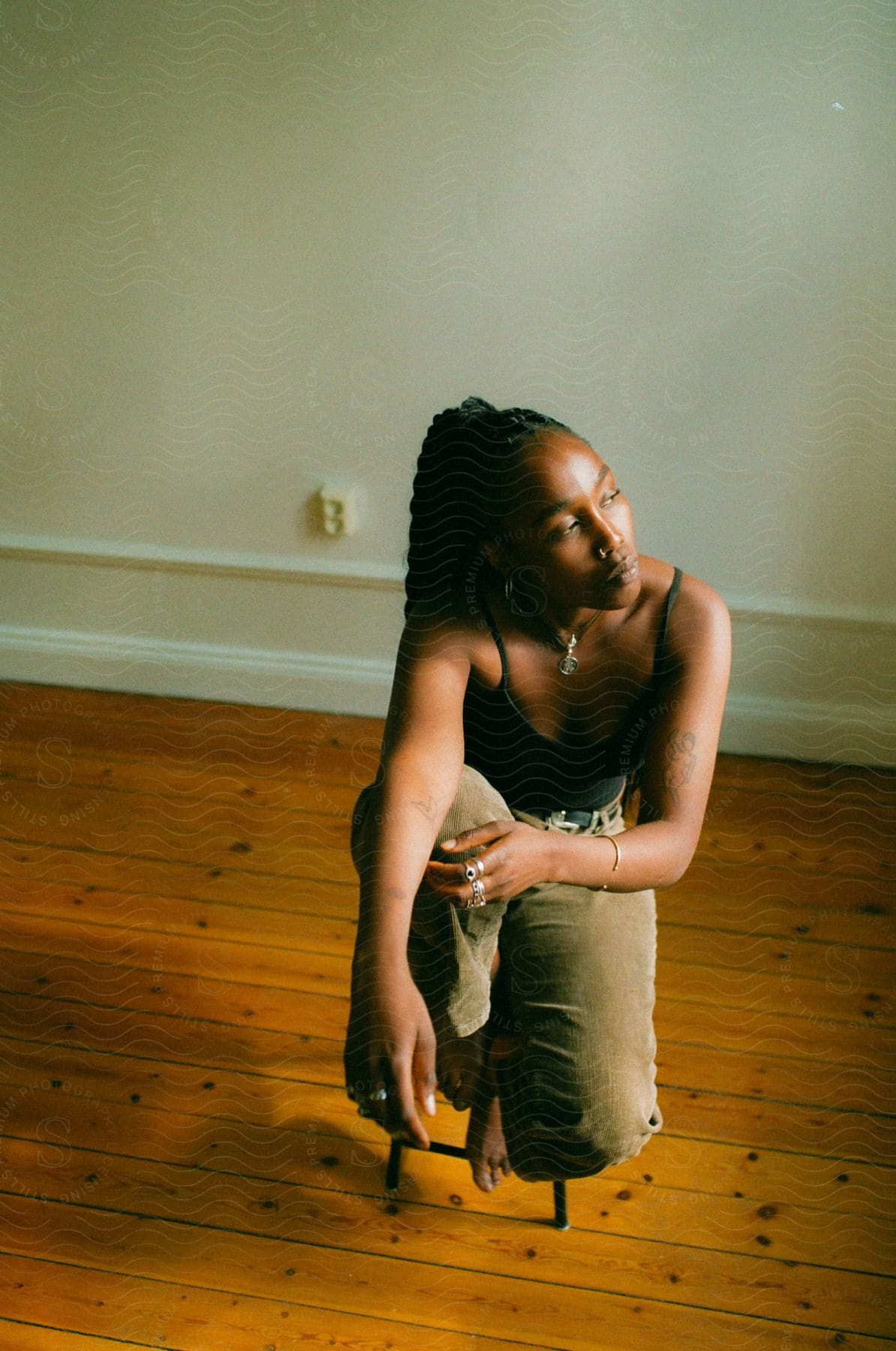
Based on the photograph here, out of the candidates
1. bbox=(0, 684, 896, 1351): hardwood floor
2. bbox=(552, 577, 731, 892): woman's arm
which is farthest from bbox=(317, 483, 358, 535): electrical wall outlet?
bbox=(552, 577, 731, 892): woman's arm

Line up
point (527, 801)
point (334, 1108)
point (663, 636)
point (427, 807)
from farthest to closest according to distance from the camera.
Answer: point (334, 1108)
point (527, 801)
point (663, 636)
point (427, 807)

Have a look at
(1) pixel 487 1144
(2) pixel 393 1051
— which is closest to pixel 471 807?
(2) pixel 393 1051

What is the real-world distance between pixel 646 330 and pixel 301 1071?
45.5 inches

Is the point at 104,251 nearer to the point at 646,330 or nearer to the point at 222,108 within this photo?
the point at 222,108

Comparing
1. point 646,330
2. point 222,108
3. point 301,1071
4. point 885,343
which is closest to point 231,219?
point 222,108

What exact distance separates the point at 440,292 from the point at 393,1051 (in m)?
1.21

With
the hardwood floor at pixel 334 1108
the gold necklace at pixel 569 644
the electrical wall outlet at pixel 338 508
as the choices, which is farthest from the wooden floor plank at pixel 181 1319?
the electrical wall outlet at pixel 338 508

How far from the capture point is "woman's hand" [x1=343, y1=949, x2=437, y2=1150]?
60 cm

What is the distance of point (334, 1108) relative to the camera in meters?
1.20

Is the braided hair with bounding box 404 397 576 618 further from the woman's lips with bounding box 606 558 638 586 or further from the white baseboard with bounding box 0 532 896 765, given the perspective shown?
the white baseboard with bounding box 0 532 896 765

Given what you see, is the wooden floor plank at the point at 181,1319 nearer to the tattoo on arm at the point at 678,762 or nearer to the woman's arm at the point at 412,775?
the woman's arm at the point at 412,775

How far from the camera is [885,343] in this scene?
1.46 metres

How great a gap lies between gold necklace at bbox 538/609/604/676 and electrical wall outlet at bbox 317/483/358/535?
932 millimetres

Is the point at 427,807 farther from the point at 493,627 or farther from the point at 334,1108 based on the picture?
the point at 334,1108
